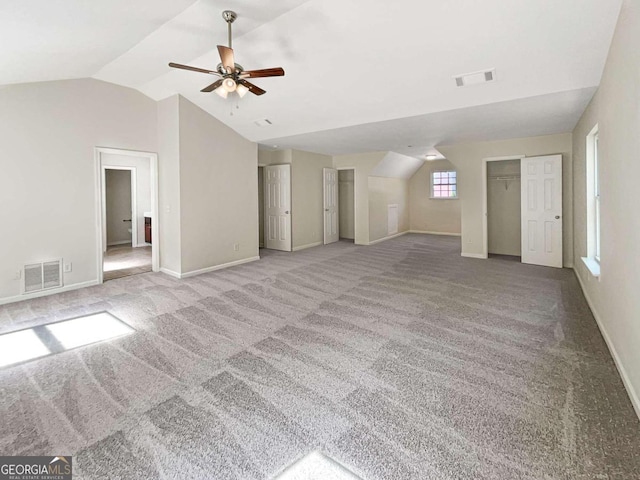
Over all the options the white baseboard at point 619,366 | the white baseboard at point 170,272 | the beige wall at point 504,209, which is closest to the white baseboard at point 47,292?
the white baseboard at point 170,272

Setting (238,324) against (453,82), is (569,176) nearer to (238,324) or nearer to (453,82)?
(453,82)

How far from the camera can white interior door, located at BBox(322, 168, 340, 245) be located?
8.91 meters

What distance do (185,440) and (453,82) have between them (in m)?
4.35

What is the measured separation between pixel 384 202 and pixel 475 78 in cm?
581

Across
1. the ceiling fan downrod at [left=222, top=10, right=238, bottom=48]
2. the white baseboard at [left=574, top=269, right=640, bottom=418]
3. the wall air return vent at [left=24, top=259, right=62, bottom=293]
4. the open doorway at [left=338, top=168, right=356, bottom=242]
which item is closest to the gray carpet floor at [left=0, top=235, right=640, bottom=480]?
the white baseboard at [left=574, top=269, right=640, bottom=418]

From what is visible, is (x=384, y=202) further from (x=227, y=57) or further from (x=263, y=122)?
(x=227, y=57)

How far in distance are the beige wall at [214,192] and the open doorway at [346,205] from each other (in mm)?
3817

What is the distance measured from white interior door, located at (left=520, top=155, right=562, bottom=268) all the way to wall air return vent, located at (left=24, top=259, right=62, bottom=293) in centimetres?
795

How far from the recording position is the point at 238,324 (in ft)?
11.3

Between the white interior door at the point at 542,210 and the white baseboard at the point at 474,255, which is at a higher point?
the white interior door at the point at 542,210

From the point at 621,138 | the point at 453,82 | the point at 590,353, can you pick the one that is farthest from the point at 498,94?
the point at 590,353

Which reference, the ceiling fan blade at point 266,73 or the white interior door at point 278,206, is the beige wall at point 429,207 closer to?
the white interior door at point 278,206

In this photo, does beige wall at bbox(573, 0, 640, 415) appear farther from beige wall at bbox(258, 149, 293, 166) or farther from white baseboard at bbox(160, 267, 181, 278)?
beige wall at bbox(258, 149, 293, 166)

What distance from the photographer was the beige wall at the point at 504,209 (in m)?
A: 7.12
